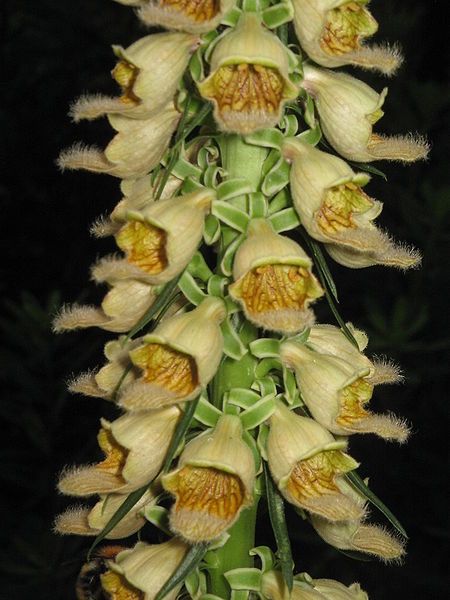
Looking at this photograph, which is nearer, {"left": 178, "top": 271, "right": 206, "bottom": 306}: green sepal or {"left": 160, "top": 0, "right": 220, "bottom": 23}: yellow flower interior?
{"left": 160, "top": 0, "right": 220, "bottom": 23}: yellow flower interior

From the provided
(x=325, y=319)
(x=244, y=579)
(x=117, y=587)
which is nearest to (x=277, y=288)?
(x=244, y=579)

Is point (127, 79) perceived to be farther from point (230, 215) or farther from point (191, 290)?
point (191, 290)

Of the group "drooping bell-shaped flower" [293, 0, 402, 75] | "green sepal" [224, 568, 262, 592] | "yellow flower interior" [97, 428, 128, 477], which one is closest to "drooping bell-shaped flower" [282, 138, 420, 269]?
"drooping bell-shaped flower" [293, 0, 402, 75]

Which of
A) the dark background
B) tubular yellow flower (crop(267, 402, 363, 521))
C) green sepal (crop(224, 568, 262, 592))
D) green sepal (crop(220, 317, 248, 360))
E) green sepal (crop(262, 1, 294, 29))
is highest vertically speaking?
green sepal (crop(262, 1, 294, 29))

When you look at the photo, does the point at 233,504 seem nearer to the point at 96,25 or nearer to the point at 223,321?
the point at 223,321

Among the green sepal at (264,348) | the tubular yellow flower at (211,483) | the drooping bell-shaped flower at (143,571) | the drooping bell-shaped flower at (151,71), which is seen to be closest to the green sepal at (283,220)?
the green sepal at (264,348)

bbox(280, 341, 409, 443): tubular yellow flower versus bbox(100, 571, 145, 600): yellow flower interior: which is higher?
bbox(280, 341, 409, 443): tubular yellow flower

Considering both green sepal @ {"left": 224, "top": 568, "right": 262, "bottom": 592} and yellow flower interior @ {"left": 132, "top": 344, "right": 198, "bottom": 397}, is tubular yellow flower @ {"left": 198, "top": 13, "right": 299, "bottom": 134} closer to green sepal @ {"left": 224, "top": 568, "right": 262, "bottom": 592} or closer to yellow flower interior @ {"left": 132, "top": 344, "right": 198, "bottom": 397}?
yellow flower interior @ {"left": 132, "top": 344, "right": 198, "bottom": 397}
